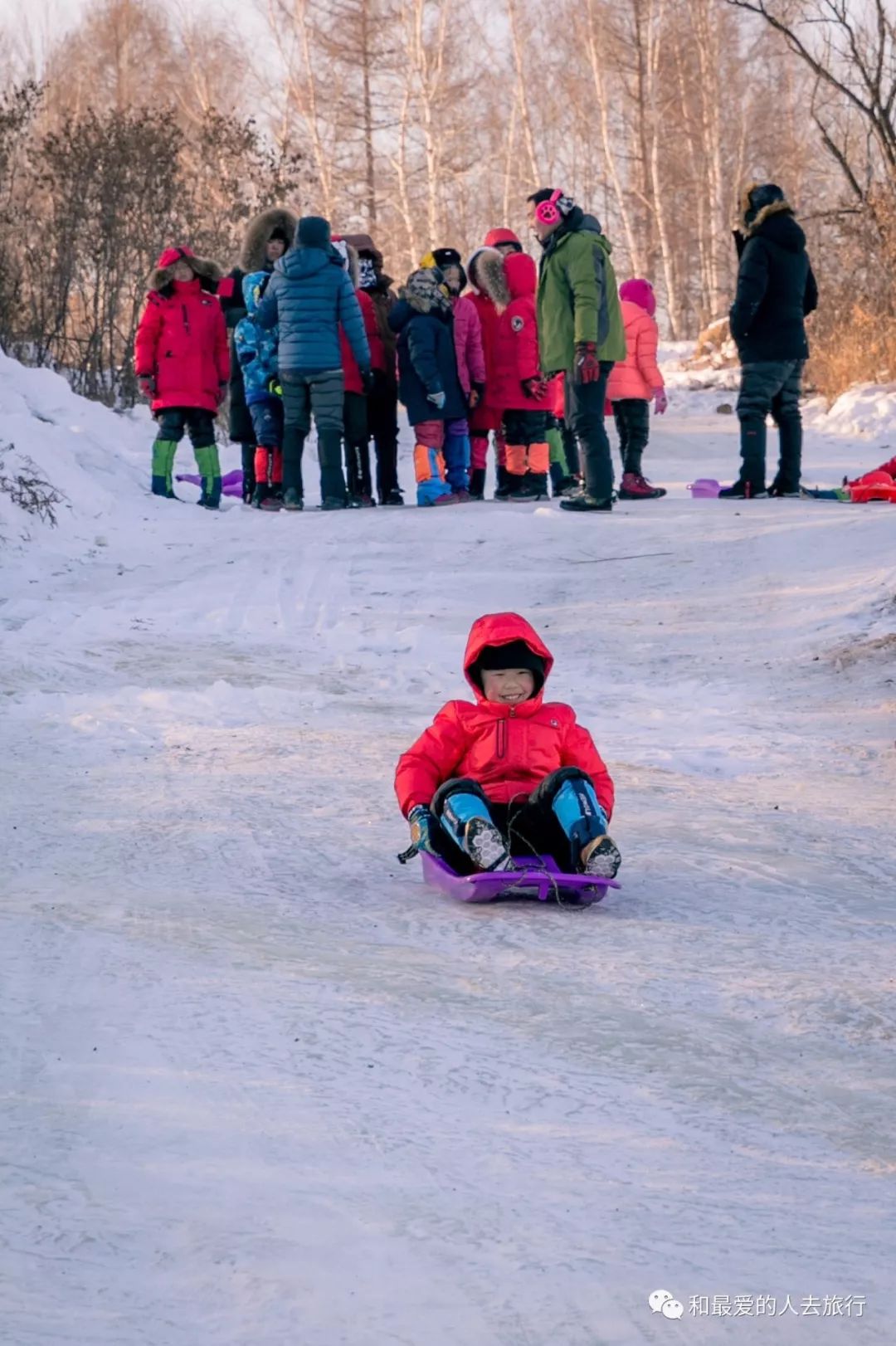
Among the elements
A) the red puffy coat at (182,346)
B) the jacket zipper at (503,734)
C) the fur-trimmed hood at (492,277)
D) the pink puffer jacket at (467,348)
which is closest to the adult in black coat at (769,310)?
the fur-trimmed hood at (492,277)

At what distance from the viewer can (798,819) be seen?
5070mm

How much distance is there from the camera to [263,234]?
36.7ft

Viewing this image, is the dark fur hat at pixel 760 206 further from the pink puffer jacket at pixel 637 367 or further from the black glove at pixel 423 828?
the black glove at pixel 423 828

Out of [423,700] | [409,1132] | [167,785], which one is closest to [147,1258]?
[409,1132]

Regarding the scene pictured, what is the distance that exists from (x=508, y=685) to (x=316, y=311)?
6632mm

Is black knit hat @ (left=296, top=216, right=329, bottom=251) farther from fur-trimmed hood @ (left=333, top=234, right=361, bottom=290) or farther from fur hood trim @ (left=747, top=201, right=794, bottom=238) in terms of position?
fur hood trim @ (left=747, top=201, right=794, bottom=238)

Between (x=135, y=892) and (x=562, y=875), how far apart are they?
3.54 feet

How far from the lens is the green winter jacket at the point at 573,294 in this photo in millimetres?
9688

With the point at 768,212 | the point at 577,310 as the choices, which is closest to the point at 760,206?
the point at 768,212

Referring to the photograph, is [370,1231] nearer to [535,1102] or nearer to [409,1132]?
[409,1132]

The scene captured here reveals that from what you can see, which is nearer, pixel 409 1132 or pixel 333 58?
pixel 409 1132

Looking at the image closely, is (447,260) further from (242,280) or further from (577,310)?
(577,310)

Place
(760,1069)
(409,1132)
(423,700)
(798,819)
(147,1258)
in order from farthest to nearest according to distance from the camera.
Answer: (423,700) → (798,819) → (760,1069) → (409,1132) → (147,1258)

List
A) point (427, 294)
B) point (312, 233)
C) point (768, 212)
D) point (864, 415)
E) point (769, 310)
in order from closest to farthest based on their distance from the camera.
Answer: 1. point (768, 212)
2. point (769, 310)
3. point (312, 233)
4. point (427, 294)
5. point (864, 415)
